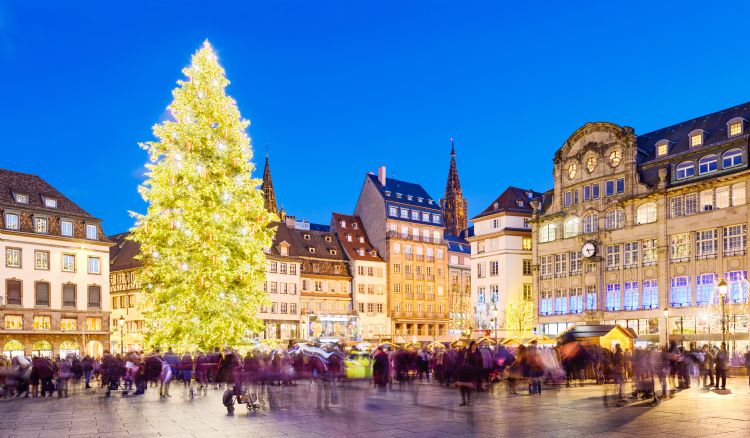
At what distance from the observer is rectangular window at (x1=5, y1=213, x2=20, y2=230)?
58000 mm

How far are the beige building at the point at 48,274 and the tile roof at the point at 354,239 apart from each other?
35.4 metres

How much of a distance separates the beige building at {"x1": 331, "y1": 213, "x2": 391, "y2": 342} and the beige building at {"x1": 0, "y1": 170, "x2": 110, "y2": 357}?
114ft

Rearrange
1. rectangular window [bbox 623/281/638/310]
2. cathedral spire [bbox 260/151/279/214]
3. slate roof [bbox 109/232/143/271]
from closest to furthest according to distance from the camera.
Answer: rectangular window [bbox 623/281/638/310] → slate roof [bbox 109/232/143/271] → cathedral spire [bbox 260/151/279/214]

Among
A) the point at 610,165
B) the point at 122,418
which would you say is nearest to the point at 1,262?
the point at 122,418

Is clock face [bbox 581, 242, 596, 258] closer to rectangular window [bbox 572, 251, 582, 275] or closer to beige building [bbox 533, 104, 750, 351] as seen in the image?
beige building [bbox 533, 104, 750, 351]

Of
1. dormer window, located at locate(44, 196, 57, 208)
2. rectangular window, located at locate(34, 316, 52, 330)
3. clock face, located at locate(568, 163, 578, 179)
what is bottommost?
rectangular window, located at locate(34, 316, 52, 330)

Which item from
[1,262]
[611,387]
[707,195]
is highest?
[707,195]

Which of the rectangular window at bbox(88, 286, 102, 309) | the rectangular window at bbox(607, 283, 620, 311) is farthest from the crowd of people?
the rectangular window at bbox(607, 283, 620, 311)

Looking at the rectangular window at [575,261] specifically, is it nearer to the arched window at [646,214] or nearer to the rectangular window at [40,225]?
the arched window at [646,214]

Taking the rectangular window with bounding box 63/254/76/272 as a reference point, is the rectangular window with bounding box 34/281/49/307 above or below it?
below

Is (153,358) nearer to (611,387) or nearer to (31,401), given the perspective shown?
(31,401)

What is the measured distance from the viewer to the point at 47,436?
1543 cm

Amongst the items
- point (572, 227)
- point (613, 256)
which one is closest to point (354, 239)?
point (572, 227)

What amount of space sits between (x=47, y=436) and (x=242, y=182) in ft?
58.3
